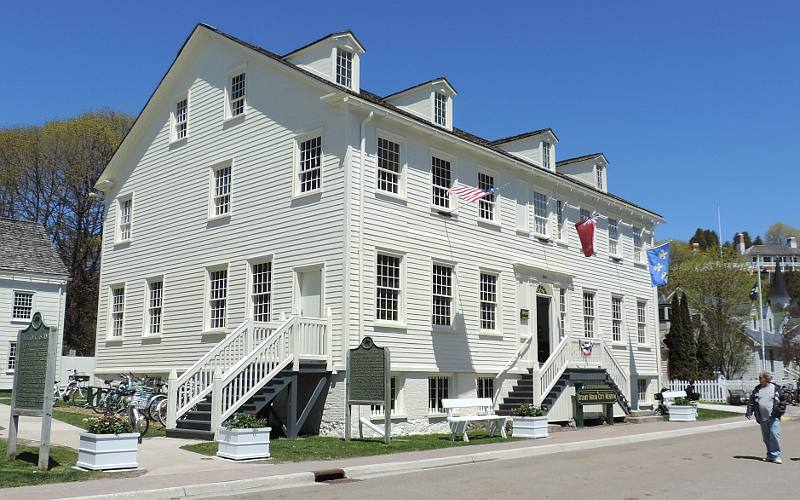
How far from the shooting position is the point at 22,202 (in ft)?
159

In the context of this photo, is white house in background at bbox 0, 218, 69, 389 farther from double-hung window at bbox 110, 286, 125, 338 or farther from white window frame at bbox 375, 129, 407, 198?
white window frame at bbox 375, 129, 407, 198

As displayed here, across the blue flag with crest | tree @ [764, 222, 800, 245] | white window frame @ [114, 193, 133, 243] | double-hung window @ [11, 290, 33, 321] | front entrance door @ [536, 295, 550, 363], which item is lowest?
front entrance door @ [536, 295, 550, 363]

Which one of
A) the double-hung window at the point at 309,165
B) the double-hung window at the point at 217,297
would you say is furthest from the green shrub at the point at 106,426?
the double-hung window at the point at 217,297

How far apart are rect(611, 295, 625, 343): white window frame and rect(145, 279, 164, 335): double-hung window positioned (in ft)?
56.2

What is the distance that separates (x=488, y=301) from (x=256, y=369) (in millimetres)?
8563

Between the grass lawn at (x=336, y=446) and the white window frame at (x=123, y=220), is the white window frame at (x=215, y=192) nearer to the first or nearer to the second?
the white window frame at (x=123, y=220)

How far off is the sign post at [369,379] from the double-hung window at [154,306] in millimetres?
9755

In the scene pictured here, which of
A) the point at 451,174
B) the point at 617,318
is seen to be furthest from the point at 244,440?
the point at 617,318

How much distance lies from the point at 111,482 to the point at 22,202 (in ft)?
142

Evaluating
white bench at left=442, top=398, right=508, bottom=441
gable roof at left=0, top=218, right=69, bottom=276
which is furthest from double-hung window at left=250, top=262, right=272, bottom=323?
gable roof at left=0, top=218, right=69, bottom=276

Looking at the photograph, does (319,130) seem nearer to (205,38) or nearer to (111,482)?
(205,38)

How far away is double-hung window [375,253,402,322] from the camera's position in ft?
64.3

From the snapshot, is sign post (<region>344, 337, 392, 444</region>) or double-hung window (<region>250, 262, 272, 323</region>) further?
double-hung window (<region>250, 262, 272, 323</region>)

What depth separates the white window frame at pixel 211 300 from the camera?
2164 centimetres
